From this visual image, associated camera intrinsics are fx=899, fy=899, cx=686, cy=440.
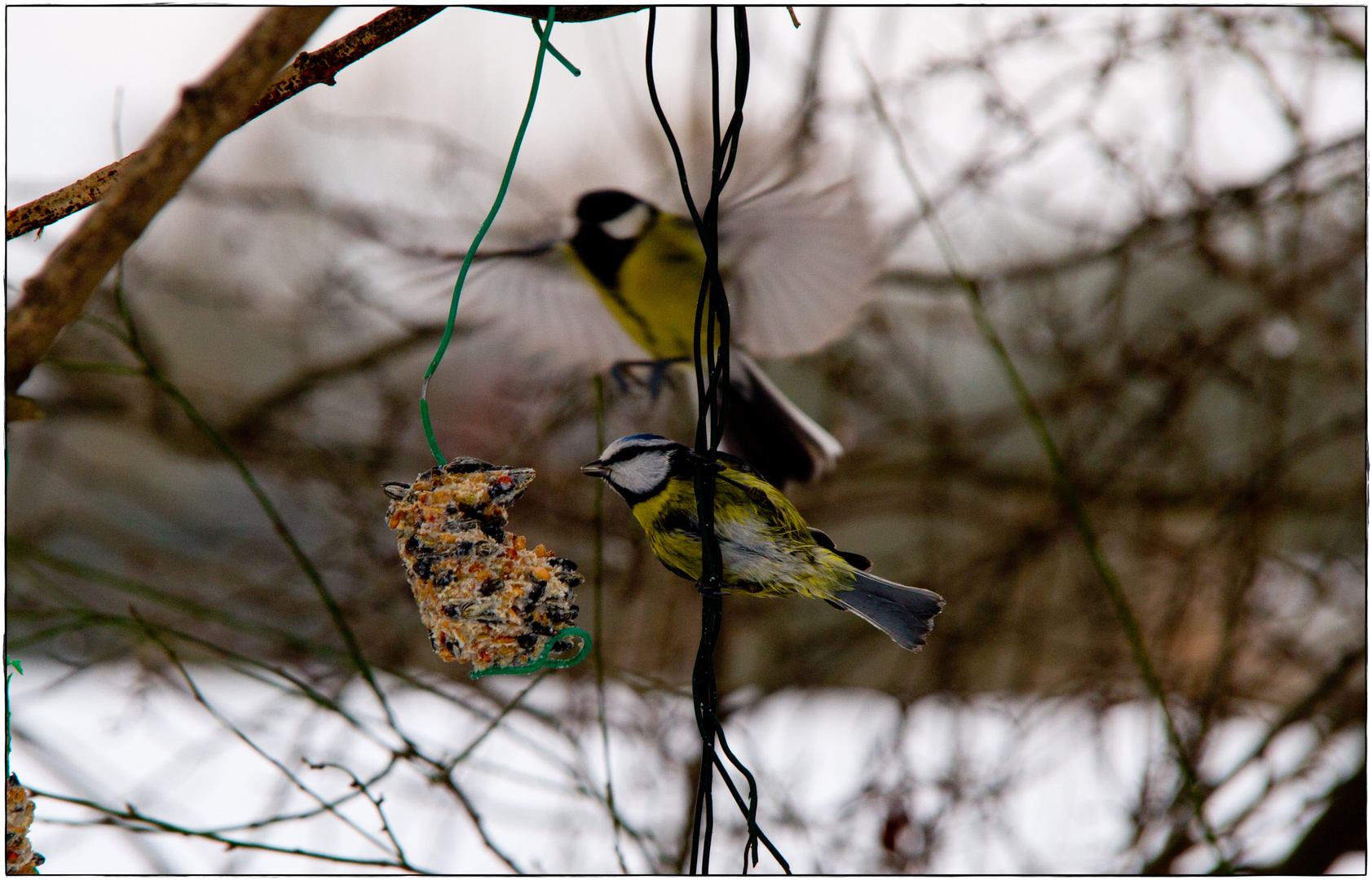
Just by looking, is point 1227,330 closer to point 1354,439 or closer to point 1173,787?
point 1354,439

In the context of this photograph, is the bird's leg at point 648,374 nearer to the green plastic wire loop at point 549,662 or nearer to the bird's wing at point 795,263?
the bird's wing at point 795,263

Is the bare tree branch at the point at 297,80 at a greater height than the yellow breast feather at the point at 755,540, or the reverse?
the bare tree branch at the point at 297,80

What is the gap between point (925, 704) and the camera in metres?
2.35

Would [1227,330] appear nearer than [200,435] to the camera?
Yes

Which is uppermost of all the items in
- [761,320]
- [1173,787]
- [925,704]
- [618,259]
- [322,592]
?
[618,259]

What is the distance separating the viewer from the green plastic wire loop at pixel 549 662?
833 millimetres

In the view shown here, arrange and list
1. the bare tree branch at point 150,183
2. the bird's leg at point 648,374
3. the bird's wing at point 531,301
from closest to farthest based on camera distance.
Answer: the bare tree branch at point 150,183
the bird's wing at point 531,301
the bird's leg at point 648,374

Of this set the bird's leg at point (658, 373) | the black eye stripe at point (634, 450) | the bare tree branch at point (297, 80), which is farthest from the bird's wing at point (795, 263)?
the bare tree branch at point (297, 80)

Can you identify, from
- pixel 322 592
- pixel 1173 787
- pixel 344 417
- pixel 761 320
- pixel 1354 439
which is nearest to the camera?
pixel 322 592

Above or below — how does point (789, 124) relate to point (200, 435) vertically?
above

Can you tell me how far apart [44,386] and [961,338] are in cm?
219

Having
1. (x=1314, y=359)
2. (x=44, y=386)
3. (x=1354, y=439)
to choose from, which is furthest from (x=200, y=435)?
(x=1354, y=439)

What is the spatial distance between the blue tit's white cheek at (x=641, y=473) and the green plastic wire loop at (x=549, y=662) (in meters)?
0.16

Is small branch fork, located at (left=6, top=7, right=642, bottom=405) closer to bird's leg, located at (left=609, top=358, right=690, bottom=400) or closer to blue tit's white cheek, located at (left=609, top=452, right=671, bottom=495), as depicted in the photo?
blue tit's white cheek, located at (left=609, top=452, right=671, bottom=495)
